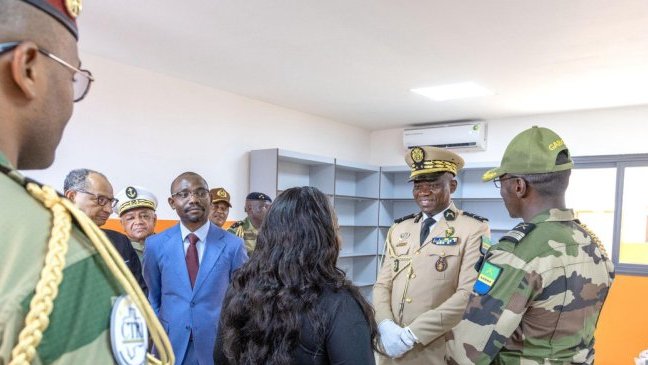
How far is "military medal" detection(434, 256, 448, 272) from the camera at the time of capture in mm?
2055

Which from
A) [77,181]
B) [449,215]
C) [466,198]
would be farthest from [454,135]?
[77,181]

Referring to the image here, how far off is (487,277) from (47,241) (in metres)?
1.14

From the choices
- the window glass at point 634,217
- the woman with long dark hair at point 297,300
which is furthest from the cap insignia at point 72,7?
the window glass at point 634,217

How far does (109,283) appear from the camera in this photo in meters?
0.49

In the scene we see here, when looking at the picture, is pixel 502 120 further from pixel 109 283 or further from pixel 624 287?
pixel 109 283

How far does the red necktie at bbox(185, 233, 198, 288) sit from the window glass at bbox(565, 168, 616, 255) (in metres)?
4.56

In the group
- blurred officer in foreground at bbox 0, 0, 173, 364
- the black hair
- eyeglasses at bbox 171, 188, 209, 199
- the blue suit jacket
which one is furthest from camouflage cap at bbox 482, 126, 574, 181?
the black hair

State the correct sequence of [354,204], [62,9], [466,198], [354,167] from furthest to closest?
[354,204] < [354,167] < [466,198] < [62,9]

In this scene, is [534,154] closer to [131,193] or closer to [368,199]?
[131,193]

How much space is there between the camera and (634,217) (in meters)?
4.73

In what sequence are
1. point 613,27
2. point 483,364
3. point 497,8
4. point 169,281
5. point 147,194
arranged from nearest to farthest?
1. point 483,364
2. point 169,281
3. point 497,8
4. point 613,27
5. point 147,194

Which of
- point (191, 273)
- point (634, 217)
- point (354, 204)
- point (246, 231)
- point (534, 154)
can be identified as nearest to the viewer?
point (534, 154)

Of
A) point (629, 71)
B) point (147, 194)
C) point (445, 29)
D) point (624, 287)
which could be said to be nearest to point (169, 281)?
point (147, 194)

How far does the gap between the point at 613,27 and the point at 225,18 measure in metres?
2.52
